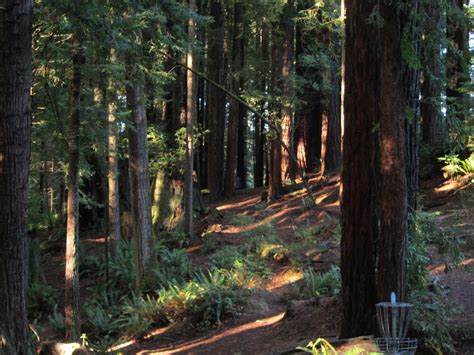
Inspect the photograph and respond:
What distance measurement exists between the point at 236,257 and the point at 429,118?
7701 mm

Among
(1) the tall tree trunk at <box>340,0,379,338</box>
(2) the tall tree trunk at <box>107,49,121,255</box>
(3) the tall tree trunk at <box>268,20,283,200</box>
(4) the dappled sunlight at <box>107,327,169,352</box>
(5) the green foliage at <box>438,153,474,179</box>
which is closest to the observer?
(1) the tall tree trunk at <box>340,0,379,338</box>

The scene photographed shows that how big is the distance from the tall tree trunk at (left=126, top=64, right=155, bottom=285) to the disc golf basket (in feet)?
28.0

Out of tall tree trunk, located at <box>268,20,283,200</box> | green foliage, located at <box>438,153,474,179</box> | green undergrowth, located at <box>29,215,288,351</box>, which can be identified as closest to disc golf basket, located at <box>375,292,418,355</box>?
green undergrowth, located at <box>29,215,288,351</box>

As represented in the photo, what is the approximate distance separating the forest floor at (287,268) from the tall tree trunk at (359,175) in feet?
3.04

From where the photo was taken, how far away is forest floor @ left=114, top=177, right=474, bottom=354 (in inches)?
280

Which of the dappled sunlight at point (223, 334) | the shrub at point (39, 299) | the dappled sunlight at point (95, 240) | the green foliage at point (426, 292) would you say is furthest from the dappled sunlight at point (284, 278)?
the dappled sunlight at point (95, 240)

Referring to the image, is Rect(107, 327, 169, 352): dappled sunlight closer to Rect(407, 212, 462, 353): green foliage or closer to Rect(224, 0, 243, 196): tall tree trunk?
Rect(407, 212, 462, 353): green foliage

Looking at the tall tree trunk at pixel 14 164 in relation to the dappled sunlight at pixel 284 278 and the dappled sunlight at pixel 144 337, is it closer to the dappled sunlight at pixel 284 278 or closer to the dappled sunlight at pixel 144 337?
the dappled sunlight at pixel 144 337

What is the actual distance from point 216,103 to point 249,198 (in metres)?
4.94

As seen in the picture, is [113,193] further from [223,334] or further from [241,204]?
[241,204]

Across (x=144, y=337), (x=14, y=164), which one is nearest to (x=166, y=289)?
(x=144, y=337)

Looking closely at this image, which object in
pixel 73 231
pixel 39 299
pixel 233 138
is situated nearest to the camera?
pixel 73 231

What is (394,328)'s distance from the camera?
4.65m

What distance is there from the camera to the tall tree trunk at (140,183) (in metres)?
12.3
